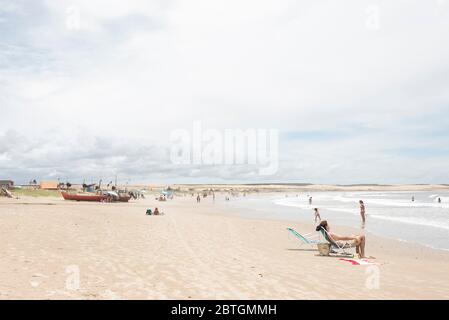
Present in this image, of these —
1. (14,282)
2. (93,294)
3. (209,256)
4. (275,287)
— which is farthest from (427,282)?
(14,282)

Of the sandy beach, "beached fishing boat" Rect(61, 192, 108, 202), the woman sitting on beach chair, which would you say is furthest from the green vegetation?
the woman sitting on beach chair

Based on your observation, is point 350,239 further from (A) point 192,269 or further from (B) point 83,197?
(B) point 83,197

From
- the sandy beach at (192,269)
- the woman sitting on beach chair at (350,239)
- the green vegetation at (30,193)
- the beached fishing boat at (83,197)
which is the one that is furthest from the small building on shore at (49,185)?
the woman sitting on beach chair at (350,239)

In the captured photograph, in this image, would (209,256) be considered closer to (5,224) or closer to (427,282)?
(427,282)

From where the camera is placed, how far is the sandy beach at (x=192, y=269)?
8172mm

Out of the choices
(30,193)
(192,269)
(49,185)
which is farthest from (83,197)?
(192,269)

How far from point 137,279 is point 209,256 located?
4.06 metres

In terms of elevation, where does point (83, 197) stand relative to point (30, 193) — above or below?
below

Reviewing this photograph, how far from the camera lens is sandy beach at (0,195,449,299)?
8.17m

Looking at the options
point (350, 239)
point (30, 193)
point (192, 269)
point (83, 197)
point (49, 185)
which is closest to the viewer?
point (192, 269)

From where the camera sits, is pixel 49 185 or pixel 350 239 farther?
pixel 49 185

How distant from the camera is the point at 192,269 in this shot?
1049 centimetres

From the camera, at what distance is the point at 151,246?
48.4 ft

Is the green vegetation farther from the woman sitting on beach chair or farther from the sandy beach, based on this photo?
the woman sitting on beach chair
